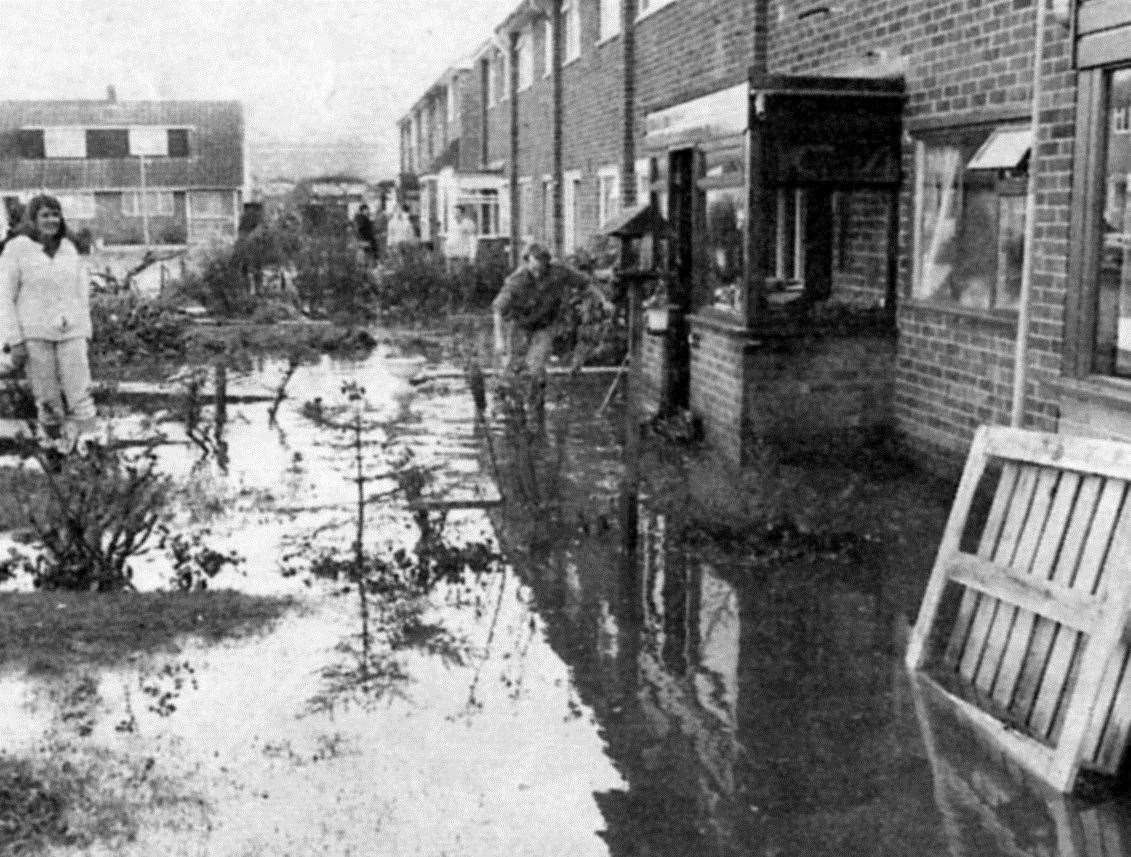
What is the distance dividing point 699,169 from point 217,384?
435 cm

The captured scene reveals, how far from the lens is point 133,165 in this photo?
70312 millimetres

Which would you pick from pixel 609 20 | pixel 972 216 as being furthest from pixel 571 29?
pixel 972 216

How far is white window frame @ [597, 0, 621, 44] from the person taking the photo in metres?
21.2

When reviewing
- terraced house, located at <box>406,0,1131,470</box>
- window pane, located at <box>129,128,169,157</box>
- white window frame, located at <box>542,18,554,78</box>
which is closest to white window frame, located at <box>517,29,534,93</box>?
white window frame, located at <box>542,18,554,78</box>

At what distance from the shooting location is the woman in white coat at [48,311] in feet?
36.0

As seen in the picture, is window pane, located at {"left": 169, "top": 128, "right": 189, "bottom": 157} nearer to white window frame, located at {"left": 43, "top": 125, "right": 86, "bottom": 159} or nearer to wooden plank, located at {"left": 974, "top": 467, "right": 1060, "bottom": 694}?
white window frame, located at {"left": 43, "top": 125, "right": 86, "bottom": 159}

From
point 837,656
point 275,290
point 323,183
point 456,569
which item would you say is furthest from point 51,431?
point 323,183

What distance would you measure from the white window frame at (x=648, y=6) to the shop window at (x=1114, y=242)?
1171 centimetres

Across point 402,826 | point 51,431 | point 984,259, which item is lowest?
point 402,826

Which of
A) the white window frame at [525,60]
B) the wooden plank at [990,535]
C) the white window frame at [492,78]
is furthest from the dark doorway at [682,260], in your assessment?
the white window frame at [492,78]

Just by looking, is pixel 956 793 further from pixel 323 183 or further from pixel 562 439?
pixel 323 183

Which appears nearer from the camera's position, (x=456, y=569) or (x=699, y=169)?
(x=456, y=569)

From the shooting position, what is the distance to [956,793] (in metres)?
4.91

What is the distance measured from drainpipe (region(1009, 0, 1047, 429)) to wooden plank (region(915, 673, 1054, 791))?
3.01 m
